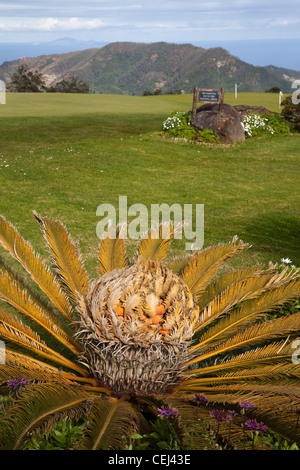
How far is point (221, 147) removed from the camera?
56.2 feet

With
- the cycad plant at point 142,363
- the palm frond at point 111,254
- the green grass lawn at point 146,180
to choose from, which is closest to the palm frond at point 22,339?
the cycad plant at point 142,363

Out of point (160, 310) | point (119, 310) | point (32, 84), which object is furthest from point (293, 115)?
point (32, 84)

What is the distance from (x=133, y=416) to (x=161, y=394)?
0.45 m

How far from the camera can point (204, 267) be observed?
13.8 ft

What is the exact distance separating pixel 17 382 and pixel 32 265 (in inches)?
53.2

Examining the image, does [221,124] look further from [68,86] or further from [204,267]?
[68,86]

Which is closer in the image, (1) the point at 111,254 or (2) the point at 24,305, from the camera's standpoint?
(2) the point at 24,305

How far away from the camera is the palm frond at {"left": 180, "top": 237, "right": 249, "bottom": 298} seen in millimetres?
4121

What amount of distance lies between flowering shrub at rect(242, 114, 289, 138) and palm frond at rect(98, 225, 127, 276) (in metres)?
16.2

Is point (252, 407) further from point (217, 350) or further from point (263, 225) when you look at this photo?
point (263, 225)

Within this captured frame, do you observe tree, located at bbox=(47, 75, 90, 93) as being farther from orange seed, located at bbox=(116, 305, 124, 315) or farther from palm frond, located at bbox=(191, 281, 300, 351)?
orange seed, located at bbox=(116, 305, 124, 315)

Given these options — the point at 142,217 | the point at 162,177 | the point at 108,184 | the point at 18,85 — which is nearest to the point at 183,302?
the point at 142,217

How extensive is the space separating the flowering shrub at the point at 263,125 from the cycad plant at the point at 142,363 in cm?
1678
